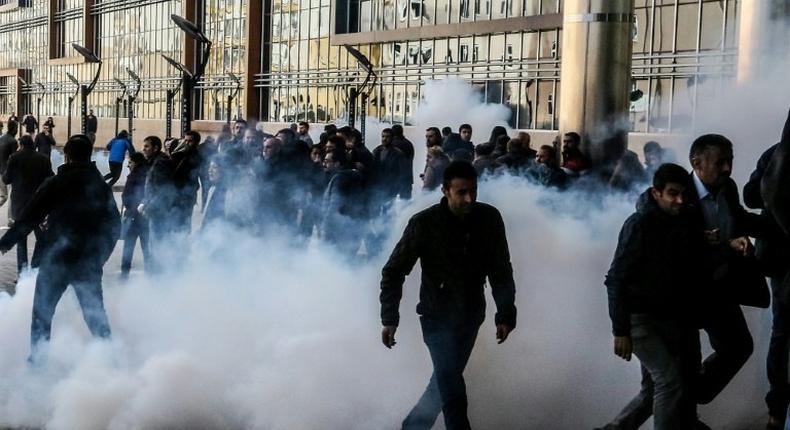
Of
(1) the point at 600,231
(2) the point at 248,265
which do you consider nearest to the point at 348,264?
(2) the point at 248,265

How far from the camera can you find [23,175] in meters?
12.2

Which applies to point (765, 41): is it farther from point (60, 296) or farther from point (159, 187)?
point (159, 187)

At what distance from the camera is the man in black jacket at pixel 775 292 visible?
5.59 meters

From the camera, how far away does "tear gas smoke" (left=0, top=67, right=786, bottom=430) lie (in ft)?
21.5

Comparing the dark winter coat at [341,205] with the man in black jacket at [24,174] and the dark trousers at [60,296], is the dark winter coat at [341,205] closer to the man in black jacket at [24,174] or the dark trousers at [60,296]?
the man in black jacket at [24,174]

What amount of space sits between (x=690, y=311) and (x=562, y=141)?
21.1 feet

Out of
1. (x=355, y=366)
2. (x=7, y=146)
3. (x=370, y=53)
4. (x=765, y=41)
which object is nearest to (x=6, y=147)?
(x=7, y=146)

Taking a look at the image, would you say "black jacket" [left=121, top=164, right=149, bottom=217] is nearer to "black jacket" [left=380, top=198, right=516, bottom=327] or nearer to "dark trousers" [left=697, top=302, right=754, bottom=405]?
"black jacket" [left=380, top=198, right=516, bottom=327]

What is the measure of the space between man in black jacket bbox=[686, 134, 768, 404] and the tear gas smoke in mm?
1079

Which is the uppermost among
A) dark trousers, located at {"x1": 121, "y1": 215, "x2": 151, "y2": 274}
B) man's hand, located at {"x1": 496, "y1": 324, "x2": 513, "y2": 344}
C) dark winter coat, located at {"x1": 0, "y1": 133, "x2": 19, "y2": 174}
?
dark winter coat, located at {"x1": 0, "y1": 133, "x2": 19, "y2": 174}

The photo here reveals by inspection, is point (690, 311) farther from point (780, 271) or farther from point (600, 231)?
point (600, 231)

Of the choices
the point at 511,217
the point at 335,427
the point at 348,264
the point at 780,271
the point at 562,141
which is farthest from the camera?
the point at 562,141

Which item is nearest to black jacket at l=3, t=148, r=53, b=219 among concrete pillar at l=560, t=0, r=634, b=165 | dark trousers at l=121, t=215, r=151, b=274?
dark trousers at l=121, t=215, r=151, b=274

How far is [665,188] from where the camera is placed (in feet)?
17.1
